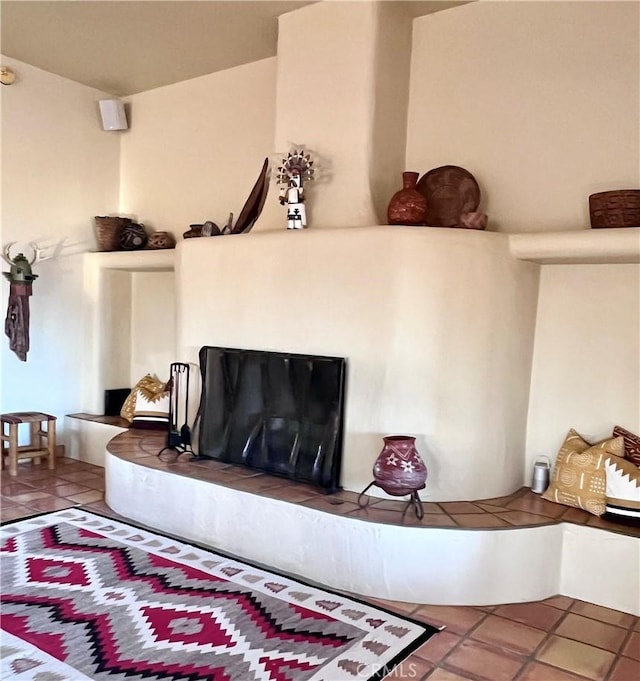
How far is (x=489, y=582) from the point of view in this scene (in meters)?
2.51

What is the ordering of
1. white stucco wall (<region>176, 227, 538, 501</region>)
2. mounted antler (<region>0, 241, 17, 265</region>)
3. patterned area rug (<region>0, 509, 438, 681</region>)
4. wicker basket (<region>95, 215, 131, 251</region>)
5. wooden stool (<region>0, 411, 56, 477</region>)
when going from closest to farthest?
patterned area rug (<region>0, 509, 438, 681</region>) → white stucco wall (<region>176, 227, 538, 501</region>) → wooden stool (<region>0, 411, 56, 477</region>) → mounted antler (<region>0, 241, 17, 265</region>) → wicker basket (<region>95, 215, 131, 251</region>)

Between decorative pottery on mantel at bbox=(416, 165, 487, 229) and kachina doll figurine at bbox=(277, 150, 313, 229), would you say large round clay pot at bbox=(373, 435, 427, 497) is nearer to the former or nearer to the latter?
decorative pottery on mantel at bbox=(416, 165, 487, 229)

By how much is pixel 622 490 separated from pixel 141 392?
10.3 ft

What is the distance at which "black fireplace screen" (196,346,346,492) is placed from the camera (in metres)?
2.99

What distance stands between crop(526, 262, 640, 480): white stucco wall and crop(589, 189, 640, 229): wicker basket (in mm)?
310

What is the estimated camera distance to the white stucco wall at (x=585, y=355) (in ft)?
9.42

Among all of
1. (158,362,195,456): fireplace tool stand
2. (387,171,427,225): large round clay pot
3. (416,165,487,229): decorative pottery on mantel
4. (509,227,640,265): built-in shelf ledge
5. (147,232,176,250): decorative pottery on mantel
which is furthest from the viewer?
(147,232,176,250): decorative pottery on mantel

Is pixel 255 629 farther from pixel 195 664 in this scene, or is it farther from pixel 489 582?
pixel 489 582

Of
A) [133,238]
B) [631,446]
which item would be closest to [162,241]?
[133,238]

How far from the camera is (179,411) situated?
3.78 meters

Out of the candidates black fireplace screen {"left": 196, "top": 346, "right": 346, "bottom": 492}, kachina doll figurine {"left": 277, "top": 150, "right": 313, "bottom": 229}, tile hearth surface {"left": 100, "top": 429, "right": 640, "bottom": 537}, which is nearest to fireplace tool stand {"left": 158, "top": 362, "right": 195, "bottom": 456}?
black fireplace screen {"left": 196, "top": 346, "right": 346, "bottom": 492}

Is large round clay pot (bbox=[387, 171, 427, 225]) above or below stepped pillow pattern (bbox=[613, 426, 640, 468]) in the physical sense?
above

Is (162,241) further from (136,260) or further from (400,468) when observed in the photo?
(400,468)

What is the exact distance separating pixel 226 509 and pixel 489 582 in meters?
1.26
